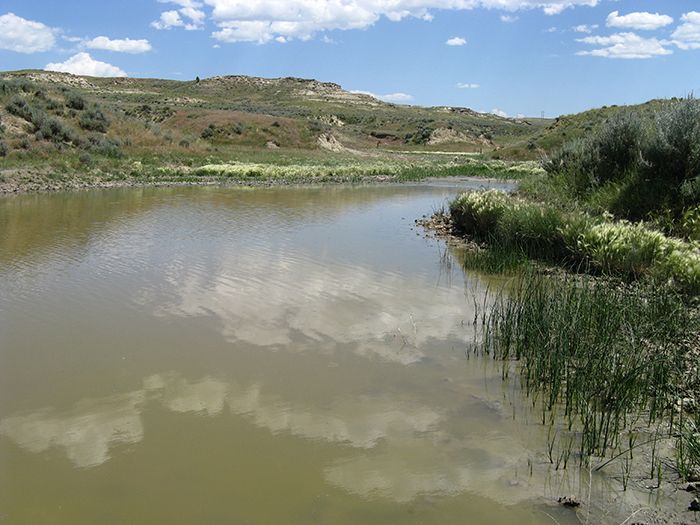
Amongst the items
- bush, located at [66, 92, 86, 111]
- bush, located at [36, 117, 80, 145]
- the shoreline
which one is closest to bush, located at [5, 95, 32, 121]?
bush, located at [36, 117, 80, 145]

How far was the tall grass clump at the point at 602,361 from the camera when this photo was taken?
18.0 feet

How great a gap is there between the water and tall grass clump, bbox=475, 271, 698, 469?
0.40 m

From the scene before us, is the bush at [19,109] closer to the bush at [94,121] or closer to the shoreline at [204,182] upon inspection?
the bush at [94,121]

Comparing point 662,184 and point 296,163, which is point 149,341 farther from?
point 296,163

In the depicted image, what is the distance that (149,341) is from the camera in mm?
7699

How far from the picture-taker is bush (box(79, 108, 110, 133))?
3838cm

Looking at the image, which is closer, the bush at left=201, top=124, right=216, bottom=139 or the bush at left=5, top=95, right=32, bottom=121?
the bush at left=5, top=95, right=32, bottom=121

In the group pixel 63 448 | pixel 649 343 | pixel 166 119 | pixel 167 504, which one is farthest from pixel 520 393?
pixel 166 119

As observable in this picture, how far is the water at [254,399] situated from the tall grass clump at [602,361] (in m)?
0.40

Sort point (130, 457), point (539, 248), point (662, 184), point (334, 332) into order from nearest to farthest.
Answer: point (130, 457) < point (334, 332) < point (539, 248) < point (662, 184)

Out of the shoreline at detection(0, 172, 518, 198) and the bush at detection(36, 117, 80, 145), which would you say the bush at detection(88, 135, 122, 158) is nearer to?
the bush at detection(36, 117, 80, 145)

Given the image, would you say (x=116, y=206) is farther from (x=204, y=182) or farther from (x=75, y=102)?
(x=75, y=102)

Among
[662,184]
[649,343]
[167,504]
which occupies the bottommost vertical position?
[167,504]

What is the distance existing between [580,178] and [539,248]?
217 inches
